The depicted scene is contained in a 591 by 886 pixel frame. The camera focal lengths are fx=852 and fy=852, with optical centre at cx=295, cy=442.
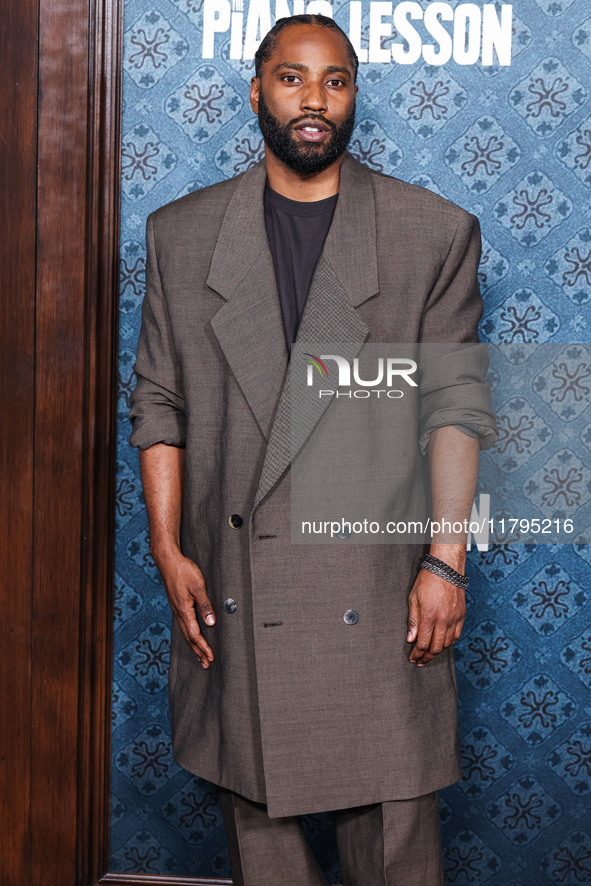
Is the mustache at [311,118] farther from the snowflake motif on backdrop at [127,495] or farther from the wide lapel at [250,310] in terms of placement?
the snowflake motif on backdrop at [127,495]

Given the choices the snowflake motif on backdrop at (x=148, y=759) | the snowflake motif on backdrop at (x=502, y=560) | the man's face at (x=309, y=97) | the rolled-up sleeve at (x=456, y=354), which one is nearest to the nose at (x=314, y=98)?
the man's face at (x=309, y=97)

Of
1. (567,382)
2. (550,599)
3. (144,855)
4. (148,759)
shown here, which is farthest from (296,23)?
(144,855)

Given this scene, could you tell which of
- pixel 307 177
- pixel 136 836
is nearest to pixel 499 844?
pixel 136 836

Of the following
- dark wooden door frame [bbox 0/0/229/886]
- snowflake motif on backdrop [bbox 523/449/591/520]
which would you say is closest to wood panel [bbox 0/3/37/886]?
dark wooden door frame [bbox 0/0/229/886]

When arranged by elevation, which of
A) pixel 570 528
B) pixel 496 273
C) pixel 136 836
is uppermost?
pixel 496 273

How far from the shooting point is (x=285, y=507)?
1486mm

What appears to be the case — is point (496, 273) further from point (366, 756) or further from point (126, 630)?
point (126, 630)

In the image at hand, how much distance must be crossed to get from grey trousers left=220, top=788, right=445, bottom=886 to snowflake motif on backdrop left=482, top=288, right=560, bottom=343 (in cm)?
98

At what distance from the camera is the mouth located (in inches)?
60.5

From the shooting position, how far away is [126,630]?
2.04 metres

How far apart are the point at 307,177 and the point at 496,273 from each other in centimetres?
55

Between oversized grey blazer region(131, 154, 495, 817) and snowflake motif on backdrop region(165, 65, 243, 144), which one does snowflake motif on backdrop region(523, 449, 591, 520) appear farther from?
snowflake motif on backdrop region(165, 65, 243, 144)

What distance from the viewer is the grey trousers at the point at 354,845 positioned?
1.49 metres

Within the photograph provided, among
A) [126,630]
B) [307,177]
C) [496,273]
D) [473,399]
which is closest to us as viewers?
[473,399]
